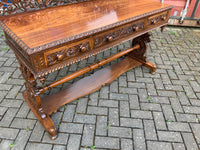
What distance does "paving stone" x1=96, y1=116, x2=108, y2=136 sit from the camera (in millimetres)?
2176

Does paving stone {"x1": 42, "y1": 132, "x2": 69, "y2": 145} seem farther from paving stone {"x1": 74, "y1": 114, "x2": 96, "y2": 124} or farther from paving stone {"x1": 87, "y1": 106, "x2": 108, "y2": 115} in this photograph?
paving stone {"x1": 87, "y1": 106, "x2": 108, "y2": 115}

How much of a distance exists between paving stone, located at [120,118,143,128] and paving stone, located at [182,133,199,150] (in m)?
0.59

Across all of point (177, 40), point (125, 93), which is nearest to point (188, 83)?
point (125, 93)

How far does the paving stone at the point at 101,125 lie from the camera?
2.18 meters

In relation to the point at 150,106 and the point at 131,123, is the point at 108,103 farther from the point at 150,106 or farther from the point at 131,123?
the point at 150,106

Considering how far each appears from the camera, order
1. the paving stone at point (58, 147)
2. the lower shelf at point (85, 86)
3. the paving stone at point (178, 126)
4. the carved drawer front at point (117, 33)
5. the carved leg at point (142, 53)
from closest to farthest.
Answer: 1. the carved drawer front at point (117, 33)
2. the paving stone at point (58, 147)
3. the paving stone at point (178, 126)
4. the lower shelf at point (85, 86)
5. the carved leg at point (142, 53)

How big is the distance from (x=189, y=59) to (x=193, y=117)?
174 cm

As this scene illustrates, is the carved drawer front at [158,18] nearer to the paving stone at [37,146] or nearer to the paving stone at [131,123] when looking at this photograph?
the paving stone at [131,123]

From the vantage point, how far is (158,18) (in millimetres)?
2441

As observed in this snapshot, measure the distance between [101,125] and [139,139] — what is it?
1.80 ft

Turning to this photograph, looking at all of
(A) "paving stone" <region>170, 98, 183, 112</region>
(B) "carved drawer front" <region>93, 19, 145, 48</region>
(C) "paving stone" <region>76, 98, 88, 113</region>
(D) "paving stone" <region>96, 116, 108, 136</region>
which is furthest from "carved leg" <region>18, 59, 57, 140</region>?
(A) "paving stone" <region>170, 98, 183, 112</region>

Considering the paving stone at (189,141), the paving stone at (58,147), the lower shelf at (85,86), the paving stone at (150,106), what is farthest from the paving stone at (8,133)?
the paving stone at (189,141)

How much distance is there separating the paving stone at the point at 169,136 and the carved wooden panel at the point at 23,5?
2.33 m

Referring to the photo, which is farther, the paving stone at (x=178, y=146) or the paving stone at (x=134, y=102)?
the paving stone at (x=134, y=102)
